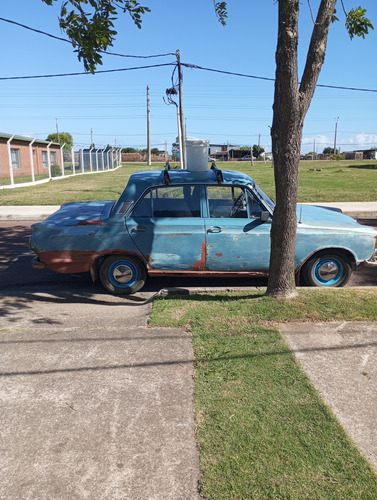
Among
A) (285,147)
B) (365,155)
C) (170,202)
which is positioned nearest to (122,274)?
(170,202)

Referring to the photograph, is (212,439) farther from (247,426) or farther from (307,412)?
(307,412)

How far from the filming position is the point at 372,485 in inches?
103

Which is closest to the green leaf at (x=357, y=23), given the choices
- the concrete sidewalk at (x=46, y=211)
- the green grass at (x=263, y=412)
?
the green grass at (x=263, y=412)

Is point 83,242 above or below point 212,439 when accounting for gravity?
above

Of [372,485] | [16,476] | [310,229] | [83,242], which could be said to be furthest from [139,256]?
[372,485]

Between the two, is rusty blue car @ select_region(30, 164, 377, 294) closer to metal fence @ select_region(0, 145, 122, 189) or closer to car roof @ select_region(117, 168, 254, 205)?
car roof @ select_region(117, 168, 254, 205)

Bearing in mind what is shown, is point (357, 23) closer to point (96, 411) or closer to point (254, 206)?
point (254, 206)

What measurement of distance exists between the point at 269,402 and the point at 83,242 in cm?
357

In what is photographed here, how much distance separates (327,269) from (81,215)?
11.8 feet

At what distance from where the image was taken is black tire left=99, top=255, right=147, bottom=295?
20.5ft

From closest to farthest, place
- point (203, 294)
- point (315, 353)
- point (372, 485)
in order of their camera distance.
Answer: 1. point (372, 485)
2. point (315, 353)
3. point (203, 294)

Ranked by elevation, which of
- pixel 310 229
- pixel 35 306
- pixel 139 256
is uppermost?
pixel 310 229

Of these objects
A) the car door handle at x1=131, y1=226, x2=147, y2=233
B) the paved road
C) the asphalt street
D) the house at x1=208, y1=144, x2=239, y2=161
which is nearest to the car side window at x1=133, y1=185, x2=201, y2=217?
the car door handle at x1=131, y1=226, x2=147, y2=233

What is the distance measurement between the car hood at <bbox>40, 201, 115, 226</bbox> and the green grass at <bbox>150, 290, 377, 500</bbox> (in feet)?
5.82
